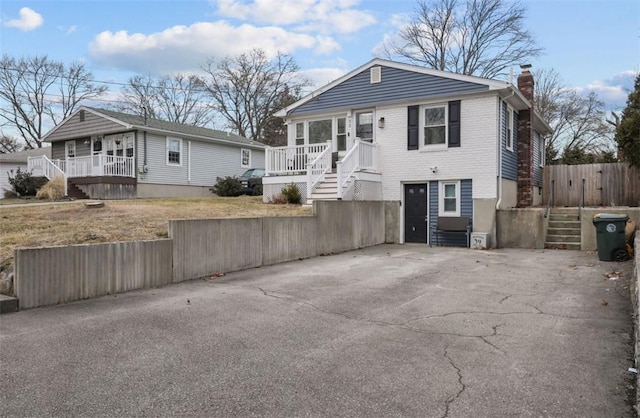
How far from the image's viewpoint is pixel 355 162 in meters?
14.8

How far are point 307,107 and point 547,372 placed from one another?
49.5 feet

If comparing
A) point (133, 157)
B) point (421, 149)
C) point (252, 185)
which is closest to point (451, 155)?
point (421, 149)

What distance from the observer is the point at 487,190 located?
47.7 feet

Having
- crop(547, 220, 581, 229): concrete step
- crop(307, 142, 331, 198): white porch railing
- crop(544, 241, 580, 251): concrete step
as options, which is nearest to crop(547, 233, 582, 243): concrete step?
crop(544, 241, 580, 251): concrete step

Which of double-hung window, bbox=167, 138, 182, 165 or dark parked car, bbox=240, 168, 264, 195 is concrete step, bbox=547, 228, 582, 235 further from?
double-hung window, bbox=167, 138, 182, 165

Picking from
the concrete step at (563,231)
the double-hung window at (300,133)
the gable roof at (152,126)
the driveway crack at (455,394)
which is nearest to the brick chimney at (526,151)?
the concrete step at (563,231)

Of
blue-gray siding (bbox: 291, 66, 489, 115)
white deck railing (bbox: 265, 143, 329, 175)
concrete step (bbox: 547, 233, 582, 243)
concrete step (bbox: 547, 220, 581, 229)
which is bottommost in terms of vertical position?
concrete step (bbox: 547, 233, 582, 243)

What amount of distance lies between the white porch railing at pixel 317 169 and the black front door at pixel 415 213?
305 centimetres

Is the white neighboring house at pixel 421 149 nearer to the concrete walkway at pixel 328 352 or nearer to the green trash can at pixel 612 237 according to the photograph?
the green trash can at pixel 612 237

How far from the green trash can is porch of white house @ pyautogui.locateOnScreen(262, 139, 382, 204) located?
6687 mm

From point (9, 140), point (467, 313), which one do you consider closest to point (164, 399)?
point (467, 313)

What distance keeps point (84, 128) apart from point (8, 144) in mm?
23996

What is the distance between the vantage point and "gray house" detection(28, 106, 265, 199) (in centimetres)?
2181

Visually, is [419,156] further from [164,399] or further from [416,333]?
[164,399]
